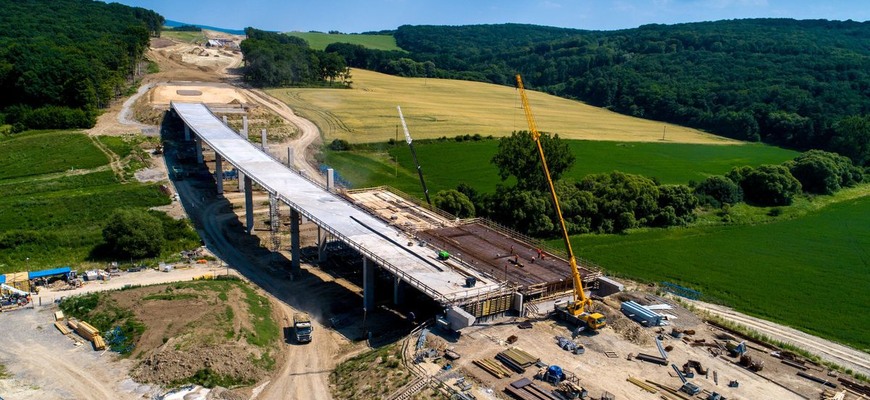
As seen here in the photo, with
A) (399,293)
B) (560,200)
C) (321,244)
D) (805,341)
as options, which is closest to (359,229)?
(399,293)

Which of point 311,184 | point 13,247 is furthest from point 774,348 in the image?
point 13,247

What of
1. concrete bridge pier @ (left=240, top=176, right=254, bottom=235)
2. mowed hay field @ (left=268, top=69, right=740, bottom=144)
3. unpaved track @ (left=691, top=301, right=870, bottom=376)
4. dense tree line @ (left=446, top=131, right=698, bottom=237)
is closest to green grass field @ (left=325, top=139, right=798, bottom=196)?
mowed hay field @ (left=268, top=69, right=740, bottom=144)

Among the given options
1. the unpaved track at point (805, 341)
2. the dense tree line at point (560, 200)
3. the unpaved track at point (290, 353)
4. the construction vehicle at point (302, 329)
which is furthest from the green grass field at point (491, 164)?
the unpaved track at point (805, 341)

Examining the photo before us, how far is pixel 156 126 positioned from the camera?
4624 inches

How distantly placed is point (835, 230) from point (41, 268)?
324ft

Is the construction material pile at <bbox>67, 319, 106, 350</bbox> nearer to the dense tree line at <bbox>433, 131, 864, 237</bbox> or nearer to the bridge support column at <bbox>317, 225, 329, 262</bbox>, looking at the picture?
the bridge support column at <bbox>317, 225, 329, 262</bbox>

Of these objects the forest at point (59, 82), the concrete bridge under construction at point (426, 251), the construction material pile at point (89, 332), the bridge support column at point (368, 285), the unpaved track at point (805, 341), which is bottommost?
the unpaved track at point (805, 341)

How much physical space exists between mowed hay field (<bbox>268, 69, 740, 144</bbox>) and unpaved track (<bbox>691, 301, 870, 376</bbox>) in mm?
81793

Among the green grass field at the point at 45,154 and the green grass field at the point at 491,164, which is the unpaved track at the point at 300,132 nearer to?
the green grass field at the point at 491,164

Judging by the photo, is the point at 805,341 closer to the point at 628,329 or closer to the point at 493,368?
the point at 628,329

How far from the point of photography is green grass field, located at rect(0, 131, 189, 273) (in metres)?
66.0

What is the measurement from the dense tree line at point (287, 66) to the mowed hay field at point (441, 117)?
5.45 meters

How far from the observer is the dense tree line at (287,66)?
162m

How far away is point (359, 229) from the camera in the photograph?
59.8 metres
